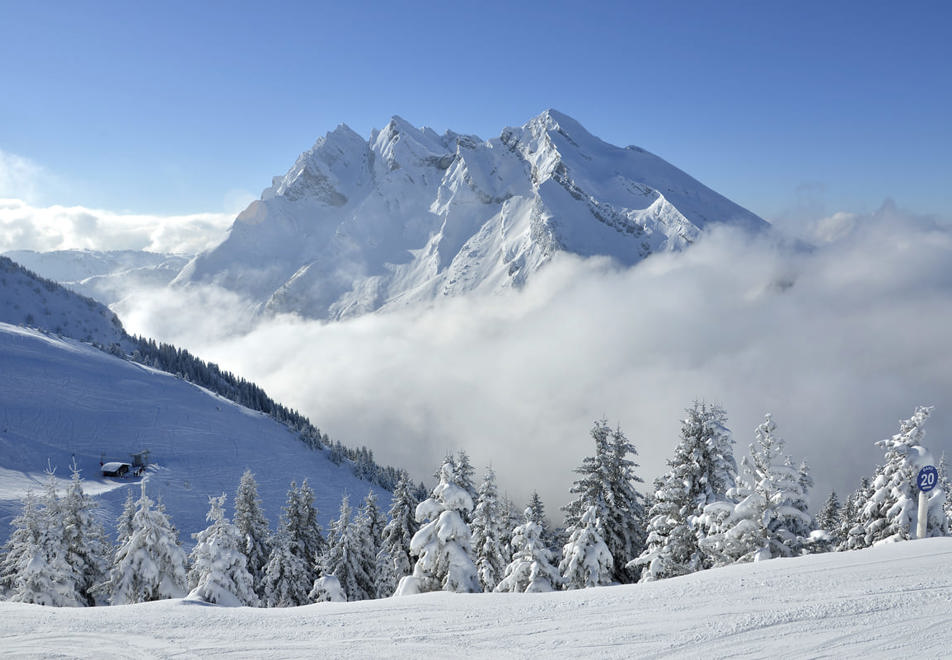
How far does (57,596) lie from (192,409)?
77.7 metres

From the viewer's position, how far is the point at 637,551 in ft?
83.6

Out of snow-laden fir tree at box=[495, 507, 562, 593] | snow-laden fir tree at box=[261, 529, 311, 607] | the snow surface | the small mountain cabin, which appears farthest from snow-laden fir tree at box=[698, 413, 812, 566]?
the small mountain cabin

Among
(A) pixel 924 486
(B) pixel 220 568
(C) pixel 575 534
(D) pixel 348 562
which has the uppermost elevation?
(A) pixel 924 486

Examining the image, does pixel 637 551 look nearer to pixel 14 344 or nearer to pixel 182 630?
pixel 182 630

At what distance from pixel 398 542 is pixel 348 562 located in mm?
3647

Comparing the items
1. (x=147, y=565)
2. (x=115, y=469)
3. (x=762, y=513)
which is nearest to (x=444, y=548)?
(x=762, y=513)

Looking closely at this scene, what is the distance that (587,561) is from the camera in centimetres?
2262

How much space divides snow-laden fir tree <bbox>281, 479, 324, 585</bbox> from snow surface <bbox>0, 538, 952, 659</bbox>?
1256 inches

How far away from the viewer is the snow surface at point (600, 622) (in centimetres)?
739

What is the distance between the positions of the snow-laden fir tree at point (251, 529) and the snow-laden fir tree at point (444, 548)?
69.9ft

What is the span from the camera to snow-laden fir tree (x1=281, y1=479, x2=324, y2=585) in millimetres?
40500

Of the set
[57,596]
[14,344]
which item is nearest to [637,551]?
[57,596]

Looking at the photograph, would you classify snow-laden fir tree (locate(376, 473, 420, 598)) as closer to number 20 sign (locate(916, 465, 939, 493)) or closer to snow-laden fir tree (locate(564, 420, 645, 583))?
snow-laden fir tree (locate(564, 420, 645, 583))

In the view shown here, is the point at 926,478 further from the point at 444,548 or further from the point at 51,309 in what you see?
the point at 51,309
